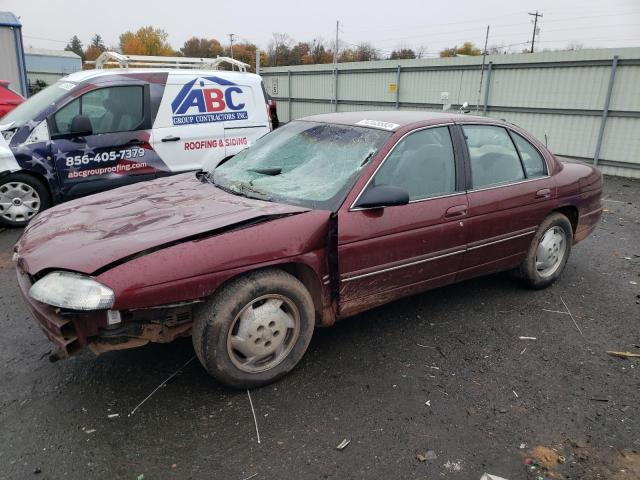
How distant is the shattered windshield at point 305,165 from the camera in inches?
128

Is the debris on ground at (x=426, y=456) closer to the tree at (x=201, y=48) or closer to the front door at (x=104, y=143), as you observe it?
the front door at (x=104, y=143)

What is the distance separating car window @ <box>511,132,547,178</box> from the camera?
431 cm

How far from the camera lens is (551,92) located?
12.0 meters

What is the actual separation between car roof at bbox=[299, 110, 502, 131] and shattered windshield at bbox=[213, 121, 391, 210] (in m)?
0.08

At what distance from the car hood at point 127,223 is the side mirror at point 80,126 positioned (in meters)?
2.91

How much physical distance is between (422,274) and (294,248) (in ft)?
3.67

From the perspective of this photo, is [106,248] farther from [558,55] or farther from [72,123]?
[558,55]

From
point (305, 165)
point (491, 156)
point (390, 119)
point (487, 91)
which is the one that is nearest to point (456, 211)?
point (491, 156)

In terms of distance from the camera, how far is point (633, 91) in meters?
10.6

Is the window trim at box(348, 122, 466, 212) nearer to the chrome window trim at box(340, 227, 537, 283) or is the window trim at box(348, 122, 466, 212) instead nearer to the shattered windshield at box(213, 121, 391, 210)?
the shattered windshield at box(213, 121, 391, 210)

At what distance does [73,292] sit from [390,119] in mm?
2481

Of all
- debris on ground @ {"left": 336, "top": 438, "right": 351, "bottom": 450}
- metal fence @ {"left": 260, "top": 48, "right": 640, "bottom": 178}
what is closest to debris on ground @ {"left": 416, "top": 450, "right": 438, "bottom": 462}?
debris on ground @ {"left": 336, "top": 438, "right": 351, "bottom": 450}

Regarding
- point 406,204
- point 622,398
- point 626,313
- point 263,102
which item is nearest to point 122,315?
point 406,204

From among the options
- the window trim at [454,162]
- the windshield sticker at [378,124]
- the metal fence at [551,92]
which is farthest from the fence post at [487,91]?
the windshield sticker at [378,124]
